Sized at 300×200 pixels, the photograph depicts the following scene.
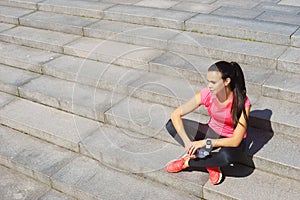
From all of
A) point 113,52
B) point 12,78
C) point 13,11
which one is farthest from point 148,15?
point 13,11

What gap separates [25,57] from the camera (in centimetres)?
710

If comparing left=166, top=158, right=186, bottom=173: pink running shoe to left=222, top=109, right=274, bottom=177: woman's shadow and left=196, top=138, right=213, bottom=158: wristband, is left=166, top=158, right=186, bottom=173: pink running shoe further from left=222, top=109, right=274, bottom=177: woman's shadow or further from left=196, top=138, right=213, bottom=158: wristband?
left=222, top=109, right=274, bottom=177: woman's shadow

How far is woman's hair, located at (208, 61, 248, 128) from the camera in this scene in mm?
4027

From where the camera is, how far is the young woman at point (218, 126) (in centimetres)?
407

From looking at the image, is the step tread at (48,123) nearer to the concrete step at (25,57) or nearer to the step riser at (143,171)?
the step riser at (143,171)

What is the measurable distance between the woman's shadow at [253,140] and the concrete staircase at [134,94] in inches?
0.5

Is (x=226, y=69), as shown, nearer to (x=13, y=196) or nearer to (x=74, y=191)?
(x=74, y=191)

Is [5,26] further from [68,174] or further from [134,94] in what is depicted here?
[68,174]

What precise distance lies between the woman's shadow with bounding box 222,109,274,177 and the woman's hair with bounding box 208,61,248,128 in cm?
59

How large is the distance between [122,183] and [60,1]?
15.7ft

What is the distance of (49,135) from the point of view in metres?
5.58

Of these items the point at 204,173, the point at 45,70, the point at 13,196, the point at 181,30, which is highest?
the point at 181,30

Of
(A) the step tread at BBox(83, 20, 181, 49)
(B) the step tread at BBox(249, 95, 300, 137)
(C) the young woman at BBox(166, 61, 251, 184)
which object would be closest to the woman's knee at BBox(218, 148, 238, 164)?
(C) the young woman at BBox(166, 61, 251, 184)

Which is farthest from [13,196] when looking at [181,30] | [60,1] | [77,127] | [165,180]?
[60,1]
